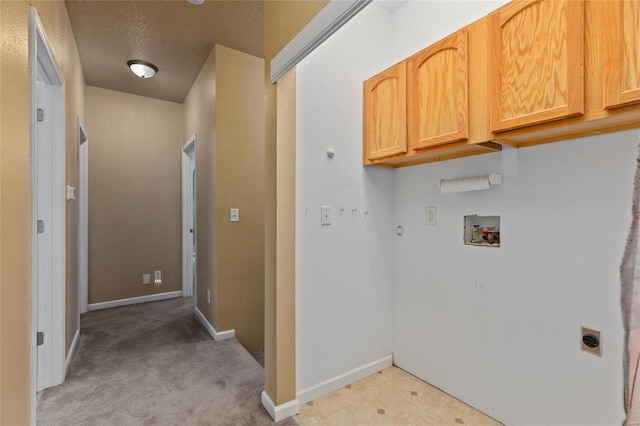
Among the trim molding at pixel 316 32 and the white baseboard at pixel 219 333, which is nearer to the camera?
the trim molding at pixel 316 32

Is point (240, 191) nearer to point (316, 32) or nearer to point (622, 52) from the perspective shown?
point (316, 32)

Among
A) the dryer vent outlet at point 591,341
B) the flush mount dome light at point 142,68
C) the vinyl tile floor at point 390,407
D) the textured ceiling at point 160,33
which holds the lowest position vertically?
the vinyl tile floor at point 390,407

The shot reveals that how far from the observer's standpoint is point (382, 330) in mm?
2396

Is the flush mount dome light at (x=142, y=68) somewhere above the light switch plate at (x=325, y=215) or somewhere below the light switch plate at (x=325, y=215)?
above

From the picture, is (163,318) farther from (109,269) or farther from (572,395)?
(572,395)

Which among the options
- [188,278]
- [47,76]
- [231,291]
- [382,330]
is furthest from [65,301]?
[382,330]

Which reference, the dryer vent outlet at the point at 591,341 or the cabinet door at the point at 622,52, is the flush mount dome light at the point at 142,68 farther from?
the dryer vent outlet at the point at 591,341

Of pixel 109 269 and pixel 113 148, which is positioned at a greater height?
pixel 113 148

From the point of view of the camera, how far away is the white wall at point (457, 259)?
1.45 meters

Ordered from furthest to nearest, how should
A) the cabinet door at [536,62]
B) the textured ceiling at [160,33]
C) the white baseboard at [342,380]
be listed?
the textured ceiling at [160,33] < the white baseboard at [342,380] < the cabinet door at [536,62]

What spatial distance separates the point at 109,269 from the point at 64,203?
A: 206 cm

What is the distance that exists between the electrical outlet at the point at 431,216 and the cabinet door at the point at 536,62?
0.74m

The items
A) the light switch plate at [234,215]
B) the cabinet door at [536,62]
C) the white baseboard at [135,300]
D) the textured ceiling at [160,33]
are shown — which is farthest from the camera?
the white baseboard at [135,300]

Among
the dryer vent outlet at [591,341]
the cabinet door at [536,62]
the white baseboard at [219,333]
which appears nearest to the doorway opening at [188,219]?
the white baseboard at [219,333]
